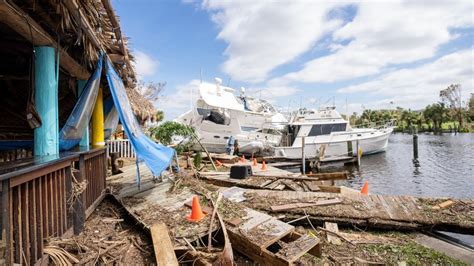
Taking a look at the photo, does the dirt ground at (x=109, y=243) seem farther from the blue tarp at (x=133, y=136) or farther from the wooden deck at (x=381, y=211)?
the wooden deck at (x=381, y=211)

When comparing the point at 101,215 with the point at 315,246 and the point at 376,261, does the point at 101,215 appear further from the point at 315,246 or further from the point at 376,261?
the point at 376,261

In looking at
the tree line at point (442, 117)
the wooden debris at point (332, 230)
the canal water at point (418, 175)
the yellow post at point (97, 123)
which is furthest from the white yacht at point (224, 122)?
the tree line at point (442, 117)

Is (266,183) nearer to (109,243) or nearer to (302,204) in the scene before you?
(302,204)

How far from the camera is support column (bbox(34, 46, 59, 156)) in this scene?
10.9 ft

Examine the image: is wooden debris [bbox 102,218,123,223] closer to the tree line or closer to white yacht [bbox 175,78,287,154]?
white yacht [bbox 175,78,287,154]

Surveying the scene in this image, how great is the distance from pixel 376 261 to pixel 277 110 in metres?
23.1

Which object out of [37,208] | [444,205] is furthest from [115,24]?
[444,205]

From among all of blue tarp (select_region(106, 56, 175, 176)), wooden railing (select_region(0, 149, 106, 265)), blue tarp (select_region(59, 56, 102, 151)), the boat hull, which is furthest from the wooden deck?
the boat hull

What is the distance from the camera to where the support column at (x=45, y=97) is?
3318mm

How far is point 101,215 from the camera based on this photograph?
4574 mm

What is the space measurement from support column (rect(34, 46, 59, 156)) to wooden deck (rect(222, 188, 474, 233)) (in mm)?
3571

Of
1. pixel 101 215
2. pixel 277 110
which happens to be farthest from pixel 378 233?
pixel 277 110

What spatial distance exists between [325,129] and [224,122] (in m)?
8.23

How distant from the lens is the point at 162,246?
3227 millimetres
